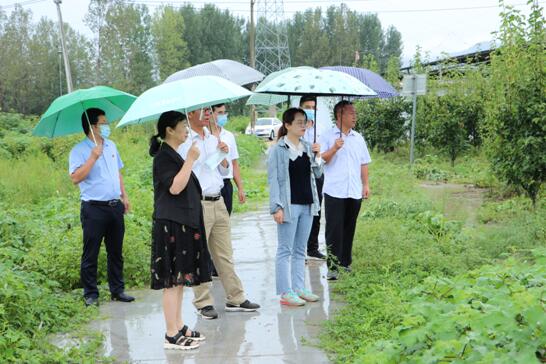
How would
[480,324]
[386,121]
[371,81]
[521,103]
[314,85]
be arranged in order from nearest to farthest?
[480,324] → [314,85] → [371,81] → [521,103] → [386,121]

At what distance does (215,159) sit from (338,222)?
5.79ft

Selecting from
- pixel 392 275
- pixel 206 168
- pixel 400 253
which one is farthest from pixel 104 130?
pixel 400 253

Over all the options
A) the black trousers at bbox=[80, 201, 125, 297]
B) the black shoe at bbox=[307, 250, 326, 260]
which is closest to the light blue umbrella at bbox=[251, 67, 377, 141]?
the black trousers at bbox=[80, 201, 125, 297]

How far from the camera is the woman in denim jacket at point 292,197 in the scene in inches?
245

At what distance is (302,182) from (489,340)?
3.10 m

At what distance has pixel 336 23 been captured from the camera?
71.6 meters


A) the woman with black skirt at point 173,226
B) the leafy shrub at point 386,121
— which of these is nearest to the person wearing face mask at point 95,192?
the woman with black skirt at point 173,226

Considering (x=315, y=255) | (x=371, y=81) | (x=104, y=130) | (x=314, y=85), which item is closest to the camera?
(x=314, y=85)

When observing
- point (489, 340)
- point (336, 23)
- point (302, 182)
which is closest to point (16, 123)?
point (302, 182)

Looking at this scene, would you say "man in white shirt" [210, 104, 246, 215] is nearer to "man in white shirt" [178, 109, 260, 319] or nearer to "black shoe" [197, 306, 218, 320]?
"man in white shirt" [178, 109, 260, 319]

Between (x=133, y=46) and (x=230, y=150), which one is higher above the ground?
(x=133, y=46)

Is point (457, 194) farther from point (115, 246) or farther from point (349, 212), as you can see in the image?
point (115, 246)

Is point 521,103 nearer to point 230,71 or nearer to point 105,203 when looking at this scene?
point 230,71

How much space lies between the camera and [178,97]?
16.3 ft
